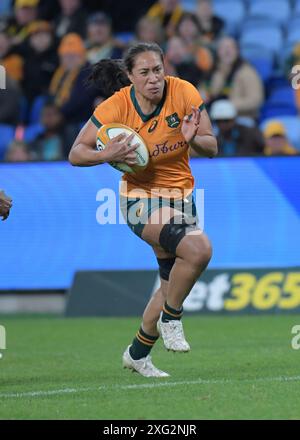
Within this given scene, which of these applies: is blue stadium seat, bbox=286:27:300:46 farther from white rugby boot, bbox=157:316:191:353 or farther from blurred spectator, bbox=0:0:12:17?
white rugby boot, bbox=157:316:191:353

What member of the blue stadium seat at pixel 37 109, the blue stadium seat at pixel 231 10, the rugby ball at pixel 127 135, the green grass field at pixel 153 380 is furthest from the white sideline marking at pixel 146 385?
the blue stadium seat at pixel 231 10

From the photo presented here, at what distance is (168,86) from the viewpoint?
26.3 feet

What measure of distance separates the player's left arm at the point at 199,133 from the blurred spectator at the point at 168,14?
9.94 m

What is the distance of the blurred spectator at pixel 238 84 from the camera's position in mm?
16344

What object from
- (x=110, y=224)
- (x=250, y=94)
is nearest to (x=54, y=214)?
(x=110, y=224)

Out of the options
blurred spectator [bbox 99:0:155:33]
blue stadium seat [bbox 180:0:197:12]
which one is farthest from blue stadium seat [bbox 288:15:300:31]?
blurred spectator [bbox 99:0:155:33]

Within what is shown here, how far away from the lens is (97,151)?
775cm

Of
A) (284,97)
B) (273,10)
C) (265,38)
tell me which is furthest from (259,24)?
(284,97)

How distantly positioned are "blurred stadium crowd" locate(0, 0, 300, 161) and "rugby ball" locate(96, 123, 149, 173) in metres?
6.43

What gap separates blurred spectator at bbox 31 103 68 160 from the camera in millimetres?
15875

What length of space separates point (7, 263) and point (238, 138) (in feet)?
11.1

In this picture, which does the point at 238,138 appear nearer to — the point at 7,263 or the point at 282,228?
the point at 282,228

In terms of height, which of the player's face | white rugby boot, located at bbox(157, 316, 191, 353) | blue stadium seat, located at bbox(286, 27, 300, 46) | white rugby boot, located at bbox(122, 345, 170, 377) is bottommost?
white rugby boot, located at bbox(122, 345, 170, 377)

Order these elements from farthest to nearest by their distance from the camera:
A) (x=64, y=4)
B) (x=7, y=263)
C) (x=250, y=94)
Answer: (x=64, y=4) → (x=250, y=94) → (x=7, y=263)
